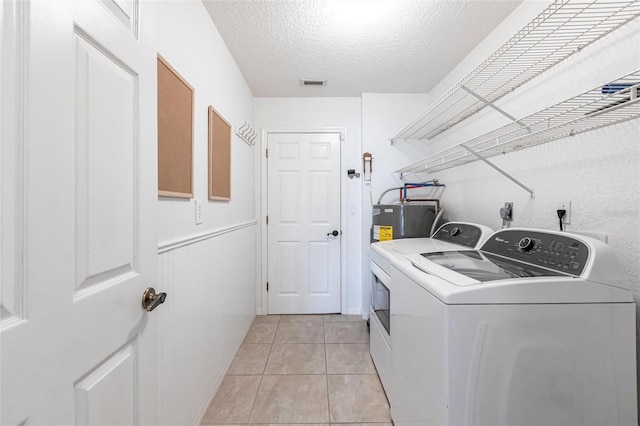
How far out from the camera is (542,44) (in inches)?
47.5

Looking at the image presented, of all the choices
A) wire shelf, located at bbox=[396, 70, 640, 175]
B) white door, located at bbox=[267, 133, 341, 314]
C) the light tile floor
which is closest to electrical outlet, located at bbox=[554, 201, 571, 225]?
wire shelf, located at bbox=[396, 70, 640, 175]

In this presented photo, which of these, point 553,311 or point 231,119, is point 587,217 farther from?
point 231,119

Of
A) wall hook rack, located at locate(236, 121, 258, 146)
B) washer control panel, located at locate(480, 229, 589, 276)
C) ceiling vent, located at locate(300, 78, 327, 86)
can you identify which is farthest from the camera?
ceiling vent, located at locate(300, 78, 327, 86)

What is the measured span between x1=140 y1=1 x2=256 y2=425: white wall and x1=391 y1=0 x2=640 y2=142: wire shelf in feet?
4.48

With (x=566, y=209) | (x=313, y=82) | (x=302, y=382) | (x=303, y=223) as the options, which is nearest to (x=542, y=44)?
(x=566, y=209)

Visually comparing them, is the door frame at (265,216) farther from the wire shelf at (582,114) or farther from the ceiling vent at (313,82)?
the wire shelf at (582,114)

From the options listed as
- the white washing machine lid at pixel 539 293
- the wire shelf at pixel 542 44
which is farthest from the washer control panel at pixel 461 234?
the wire shelf at pixel 542 44

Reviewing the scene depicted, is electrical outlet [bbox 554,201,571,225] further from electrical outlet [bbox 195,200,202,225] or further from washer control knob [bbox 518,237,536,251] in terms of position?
electrical outlet [bbox 195,200,202,225]

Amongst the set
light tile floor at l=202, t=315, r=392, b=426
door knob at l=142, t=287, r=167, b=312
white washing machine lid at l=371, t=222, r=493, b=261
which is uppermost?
white washing machine lid at l=371, t=222, r=493, b=261

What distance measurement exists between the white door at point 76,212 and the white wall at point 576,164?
1738mm

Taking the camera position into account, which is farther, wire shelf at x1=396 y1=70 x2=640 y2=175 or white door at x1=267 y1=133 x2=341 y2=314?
white door at x1=267 y1=133 x2=341 y2=314

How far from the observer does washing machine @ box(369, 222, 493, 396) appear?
1439 mm

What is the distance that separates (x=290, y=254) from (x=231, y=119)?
1.49 m

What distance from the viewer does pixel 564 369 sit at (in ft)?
2.57
